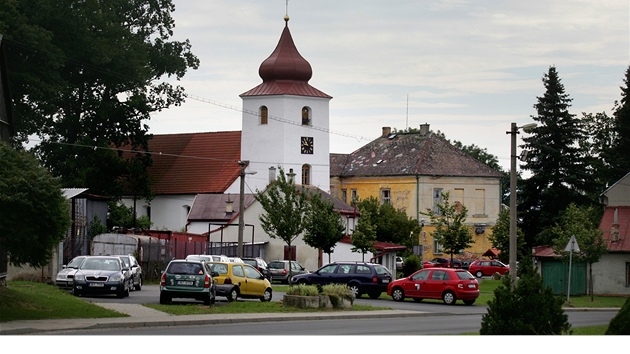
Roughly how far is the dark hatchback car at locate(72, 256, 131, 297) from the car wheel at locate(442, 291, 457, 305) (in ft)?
40.2

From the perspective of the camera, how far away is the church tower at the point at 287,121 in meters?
98.1

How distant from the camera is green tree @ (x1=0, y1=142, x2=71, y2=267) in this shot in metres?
29.0

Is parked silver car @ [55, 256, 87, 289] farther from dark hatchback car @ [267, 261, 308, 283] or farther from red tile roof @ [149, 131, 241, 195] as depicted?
red tile roof @ [149, 131, 241, 195]

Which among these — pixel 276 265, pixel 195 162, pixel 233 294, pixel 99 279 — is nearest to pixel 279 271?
pixel 276 265

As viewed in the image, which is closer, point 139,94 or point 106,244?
point 106,244

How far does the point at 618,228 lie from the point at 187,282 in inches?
1140

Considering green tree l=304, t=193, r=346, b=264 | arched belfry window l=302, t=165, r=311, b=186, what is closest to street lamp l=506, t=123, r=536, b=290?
green tree l=304, t=193, r=346, b=264

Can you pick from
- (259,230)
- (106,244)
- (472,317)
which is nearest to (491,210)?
(259,230)

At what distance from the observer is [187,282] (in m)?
36.8

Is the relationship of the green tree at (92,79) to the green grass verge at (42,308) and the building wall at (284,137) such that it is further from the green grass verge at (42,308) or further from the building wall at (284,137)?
the green grass verge at (42,308)

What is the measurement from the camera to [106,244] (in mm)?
57094

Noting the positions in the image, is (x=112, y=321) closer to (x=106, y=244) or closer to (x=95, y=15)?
(x=106, y=244)

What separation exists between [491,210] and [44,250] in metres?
76.4

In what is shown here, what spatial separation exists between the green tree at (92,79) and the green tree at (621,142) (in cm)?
3039
